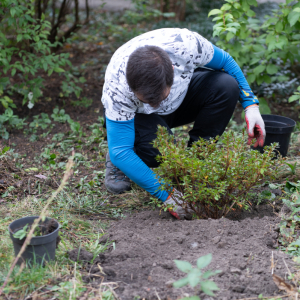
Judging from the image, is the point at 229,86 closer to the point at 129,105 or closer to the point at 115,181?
the point at 129,105

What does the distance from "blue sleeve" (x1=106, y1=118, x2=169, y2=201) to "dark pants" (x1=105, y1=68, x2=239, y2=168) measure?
1.22 ft

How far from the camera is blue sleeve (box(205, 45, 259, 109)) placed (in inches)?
101

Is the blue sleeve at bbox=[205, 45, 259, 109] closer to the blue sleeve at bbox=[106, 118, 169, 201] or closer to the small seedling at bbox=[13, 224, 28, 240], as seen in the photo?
the blue sleeve at bbox=[106, 118, 169, 201]

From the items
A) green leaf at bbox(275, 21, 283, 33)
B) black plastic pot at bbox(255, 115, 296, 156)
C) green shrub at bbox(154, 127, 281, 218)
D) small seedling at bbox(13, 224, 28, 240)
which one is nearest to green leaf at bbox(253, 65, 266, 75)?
green leaf at bbox(275, 21, 283, 33)

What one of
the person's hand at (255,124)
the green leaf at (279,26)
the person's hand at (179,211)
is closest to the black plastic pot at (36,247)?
the person's hand at (179,211)

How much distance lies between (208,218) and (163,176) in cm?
37

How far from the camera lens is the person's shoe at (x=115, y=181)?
269 centimetres

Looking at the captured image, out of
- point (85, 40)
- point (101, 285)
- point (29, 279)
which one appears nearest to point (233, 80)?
point (101, 285)

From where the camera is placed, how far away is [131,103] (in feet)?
7.08

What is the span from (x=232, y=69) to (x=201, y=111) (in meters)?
0.40

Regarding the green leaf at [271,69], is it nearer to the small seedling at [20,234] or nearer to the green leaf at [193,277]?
the green leaf at [193,277]

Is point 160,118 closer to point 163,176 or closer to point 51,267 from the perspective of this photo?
point 163,176

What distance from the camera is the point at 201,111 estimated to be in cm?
276

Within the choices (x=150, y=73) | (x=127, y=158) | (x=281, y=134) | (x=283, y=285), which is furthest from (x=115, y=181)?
(x=283, y=285)
